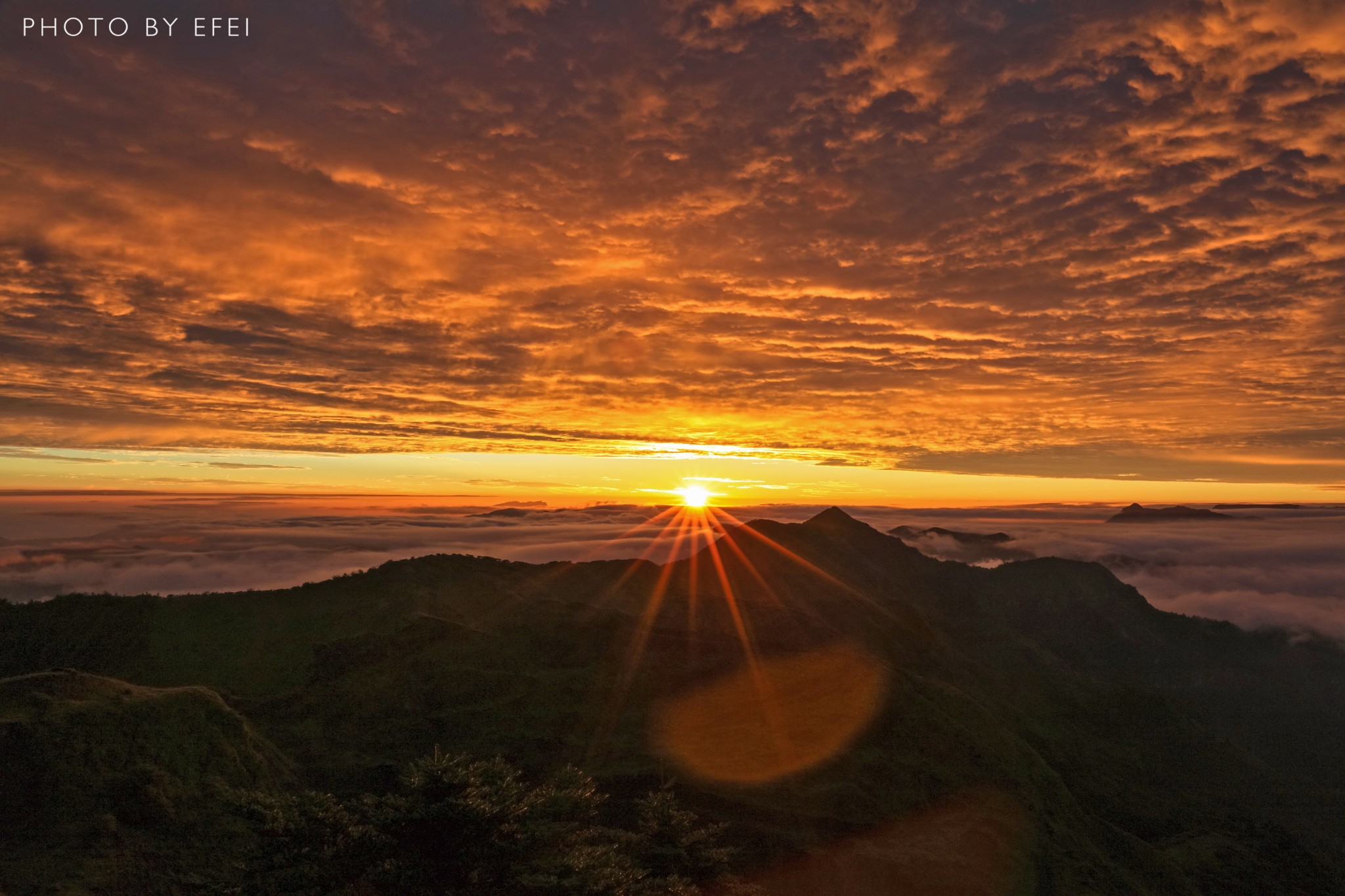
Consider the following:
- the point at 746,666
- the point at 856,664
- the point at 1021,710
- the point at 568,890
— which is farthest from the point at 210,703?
the point at 1021,710

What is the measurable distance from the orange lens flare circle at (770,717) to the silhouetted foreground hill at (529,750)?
0.39 m

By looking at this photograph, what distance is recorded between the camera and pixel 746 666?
325ft

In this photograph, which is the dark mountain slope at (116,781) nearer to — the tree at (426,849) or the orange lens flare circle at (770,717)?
the tree at (426,849)

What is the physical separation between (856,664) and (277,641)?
8248 cm

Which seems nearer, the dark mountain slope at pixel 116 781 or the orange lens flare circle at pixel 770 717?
the dark mountain slope at pixel 116 781

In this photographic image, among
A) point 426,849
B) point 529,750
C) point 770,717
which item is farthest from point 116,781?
point 770,717

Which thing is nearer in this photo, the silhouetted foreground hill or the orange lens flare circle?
the silhouetted foreground hill

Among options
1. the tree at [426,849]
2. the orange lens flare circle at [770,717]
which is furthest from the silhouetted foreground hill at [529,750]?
the orange lens flare circle at [770,717]

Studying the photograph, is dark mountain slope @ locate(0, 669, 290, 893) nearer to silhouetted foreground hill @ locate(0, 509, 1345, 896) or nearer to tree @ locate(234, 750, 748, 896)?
silhouetted foreground hill @ locate(0, 509, 1345, 896)

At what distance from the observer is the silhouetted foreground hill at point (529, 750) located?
4056cm

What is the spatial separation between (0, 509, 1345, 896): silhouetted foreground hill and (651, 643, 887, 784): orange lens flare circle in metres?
0.39

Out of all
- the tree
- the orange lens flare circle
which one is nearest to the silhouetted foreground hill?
the tree

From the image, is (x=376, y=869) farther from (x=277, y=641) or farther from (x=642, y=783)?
(x=277, y=641)

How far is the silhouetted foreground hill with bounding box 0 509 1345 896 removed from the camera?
4056cm
